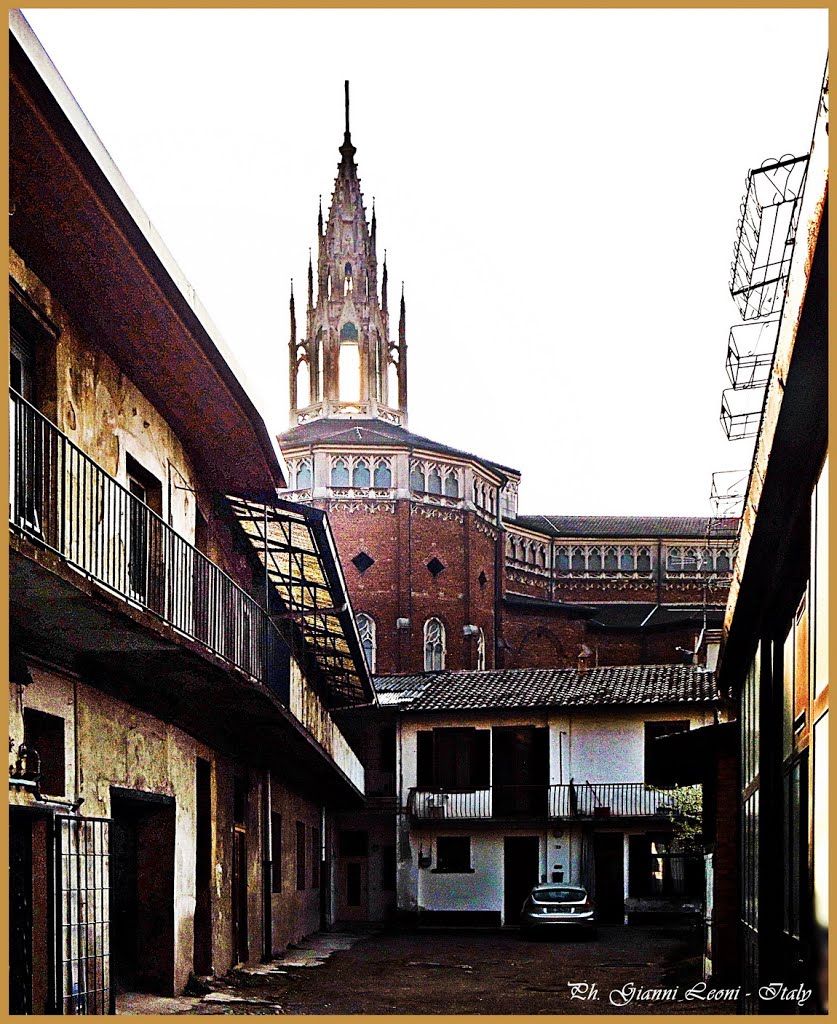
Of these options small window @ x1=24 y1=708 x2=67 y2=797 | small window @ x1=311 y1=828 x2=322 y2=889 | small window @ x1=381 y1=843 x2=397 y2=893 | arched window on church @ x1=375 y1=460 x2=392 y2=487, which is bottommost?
small window @ x1=381 y1=843 x2=397 y2=893

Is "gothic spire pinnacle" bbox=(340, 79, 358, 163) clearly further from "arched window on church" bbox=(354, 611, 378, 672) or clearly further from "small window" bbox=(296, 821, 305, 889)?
"small window" bbox=(296, 821, 305, 889)

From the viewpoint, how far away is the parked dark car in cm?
3038

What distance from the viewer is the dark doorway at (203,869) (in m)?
17.1

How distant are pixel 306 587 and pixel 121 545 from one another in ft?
37.0

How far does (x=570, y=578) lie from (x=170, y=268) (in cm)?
5785

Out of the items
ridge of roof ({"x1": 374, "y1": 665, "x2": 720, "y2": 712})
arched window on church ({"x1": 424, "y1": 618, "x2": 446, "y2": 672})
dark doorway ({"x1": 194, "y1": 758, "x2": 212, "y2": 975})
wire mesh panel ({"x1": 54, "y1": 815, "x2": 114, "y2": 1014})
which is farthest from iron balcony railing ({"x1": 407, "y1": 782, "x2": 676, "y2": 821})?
wire mesh panel ({"x1": 54, "y1": 815, "x2": 114, "y2": 1014})

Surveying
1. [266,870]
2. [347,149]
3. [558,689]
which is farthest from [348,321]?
[266,870]

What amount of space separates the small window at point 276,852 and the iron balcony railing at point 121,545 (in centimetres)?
640

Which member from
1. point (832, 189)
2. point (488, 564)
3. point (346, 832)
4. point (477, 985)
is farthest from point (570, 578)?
point (832, 189)

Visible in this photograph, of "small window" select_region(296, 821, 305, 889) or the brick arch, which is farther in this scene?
the brick arch

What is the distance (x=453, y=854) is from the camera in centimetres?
3903

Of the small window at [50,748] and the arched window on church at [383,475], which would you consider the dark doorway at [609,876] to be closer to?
the arched window on church at [383,475]

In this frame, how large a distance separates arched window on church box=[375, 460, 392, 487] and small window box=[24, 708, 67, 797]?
42557mm

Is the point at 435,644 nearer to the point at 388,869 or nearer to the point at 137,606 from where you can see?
the point at 388,869
